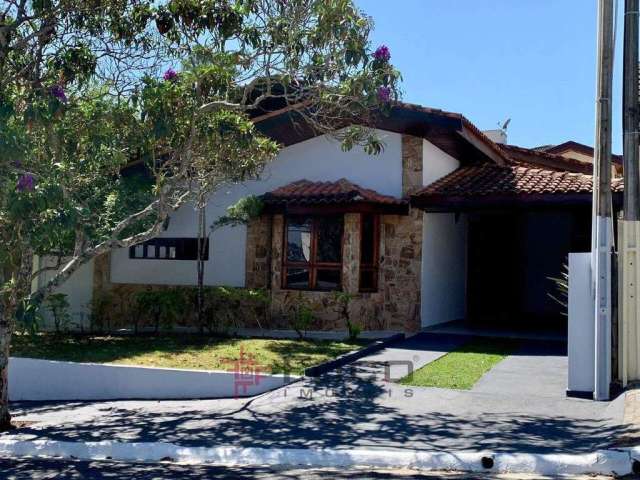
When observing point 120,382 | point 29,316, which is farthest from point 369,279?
point 29,316

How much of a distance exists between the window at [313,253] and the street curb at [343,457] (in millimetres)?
7039

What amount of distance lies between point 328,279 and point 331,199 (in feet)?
5.49

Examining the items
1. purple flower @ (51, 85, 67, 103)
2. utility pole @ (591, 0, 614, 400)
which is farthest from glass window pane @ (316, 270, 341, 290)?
purple flower @ (51, 85, 67, 103)

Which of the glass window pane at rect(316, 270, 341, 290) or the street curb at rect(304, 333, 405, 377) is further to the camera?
the glass window pane at rect(316, 270, 341, 290)

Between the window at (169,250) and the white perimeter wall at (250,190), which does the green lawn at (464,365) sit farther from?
the window at (169,250)

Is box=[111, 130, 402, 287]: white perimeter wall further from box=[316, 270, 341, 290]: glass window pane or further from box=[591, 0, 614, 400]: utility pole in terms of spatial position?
box=[591, 0, 614, 400]: utility pole

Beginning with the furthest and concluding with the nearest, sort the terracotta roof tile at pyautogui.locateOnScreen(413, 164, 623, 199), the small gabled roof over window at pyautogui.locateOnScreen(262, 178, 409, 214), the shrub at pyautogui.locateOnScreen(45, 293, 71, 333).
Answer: the shrub at pyautogui.locateOnScreen(45, 293, 71, 333)
the small gabled roof over window at pyautogui.locateOnScreen(262, 178, 409, 214)
the terracotta roof tile at pyautogui.locateOnScreen(413, 164, 623, 199)

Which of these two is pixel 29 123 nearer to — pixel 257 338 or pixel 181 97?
pixel 181 97

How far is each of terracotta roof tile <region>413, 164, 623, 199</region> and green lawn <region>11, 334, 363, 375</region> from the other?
145 inches

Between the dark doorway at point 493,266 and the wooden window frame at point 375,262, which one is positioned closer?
the wooden window frame at point 375,262

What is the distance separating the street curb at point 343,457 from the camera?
624 centimetres

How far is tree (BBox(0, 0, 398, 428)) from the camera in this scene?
8539 mm

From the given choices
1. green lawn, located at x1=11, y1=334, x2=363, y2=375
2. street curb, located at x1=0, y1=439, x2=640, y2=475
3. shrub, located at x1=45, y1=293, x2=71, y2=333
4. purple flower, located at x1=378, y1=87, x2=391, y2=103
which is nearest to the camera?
street curb, located at x1=0, y1=439, x2=640, y2=475

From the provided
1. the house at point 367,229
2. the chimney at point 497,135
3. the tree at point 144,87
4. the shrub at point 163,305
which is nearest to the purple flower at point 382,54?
the tree at point 144,87
